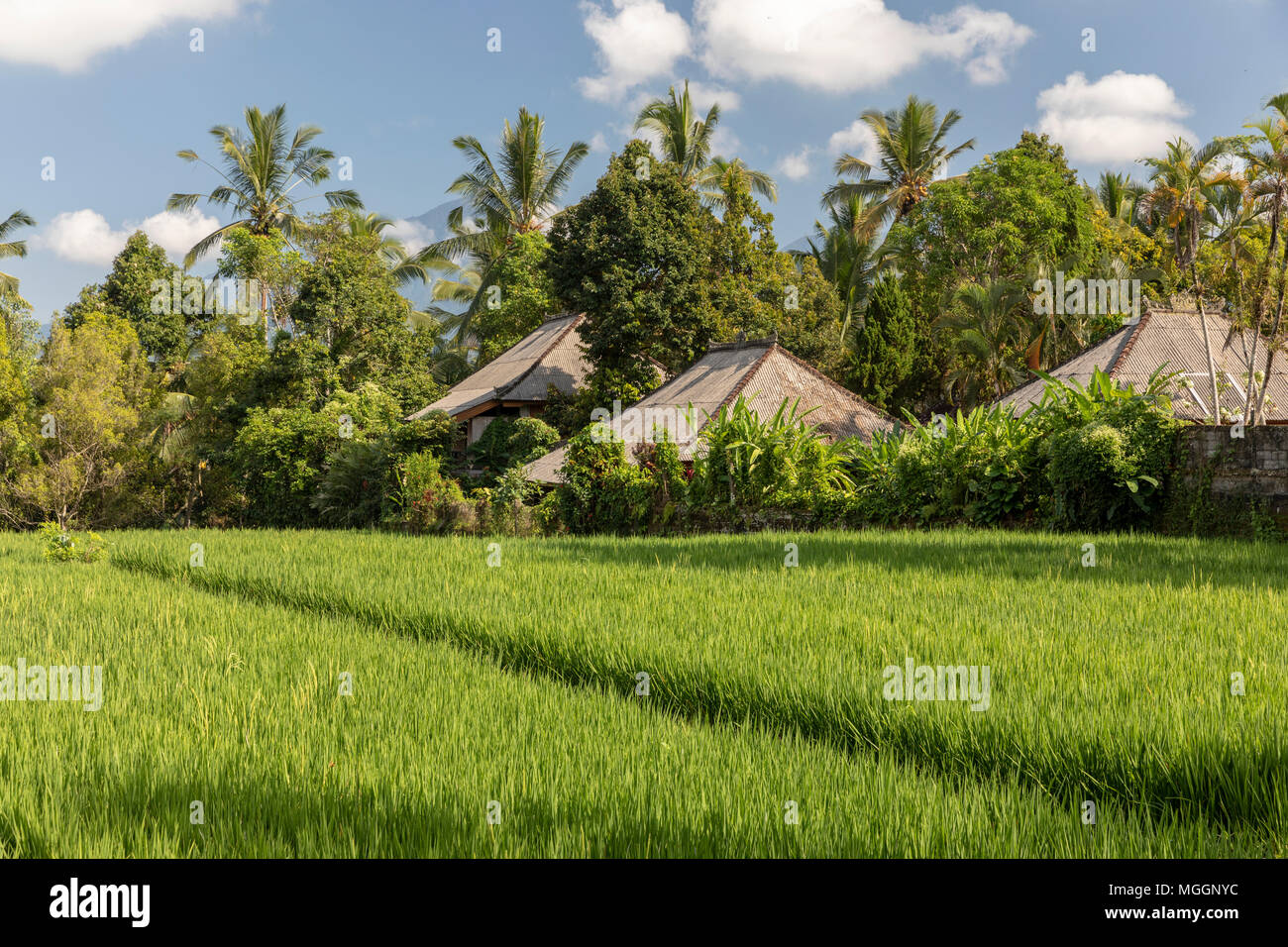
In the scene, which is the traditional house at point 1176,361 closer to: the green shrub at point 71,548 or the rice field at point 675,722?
the rice field at point 675,722

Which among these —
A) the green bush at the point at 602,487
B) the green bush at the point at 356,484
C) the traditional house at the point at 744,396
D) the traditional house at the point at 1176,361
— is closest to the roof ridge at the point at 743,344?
the traditional house at the point at 744,396

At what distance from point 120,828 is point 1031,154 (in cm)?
3313

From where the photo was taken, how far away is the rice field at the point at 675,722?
3062mm

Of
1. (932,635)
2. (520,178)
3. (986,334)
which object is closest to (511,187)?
(520,178)

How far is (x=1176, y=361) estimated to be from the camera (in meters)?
20.4

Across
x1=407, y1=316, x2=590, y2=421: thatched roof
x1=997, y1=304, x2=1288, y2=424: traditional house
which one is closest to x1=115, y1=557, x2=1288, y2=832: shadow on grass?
x1=997, y1=304, x2=1288, y2=424: traditional house

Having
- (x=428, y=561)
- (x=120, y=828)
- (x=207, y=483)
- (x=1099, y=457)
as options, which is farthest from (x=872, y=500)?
(x=207, y=483)

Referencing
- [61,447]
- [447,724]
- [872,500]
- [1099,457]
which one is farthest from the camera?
[61,447]

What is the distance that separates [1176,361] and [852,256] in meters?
18.5

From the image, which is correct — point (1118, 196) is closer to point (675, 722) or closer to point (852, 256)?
point (852, 256)

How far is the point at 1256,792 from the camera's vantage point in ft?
10.7

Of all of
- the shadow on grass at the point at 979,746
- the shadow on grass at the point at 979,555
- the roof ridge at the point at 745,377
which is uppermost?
the roof ridge at the point at 745,377

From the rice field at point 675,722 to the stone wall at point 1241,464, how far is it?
88.8 inches
